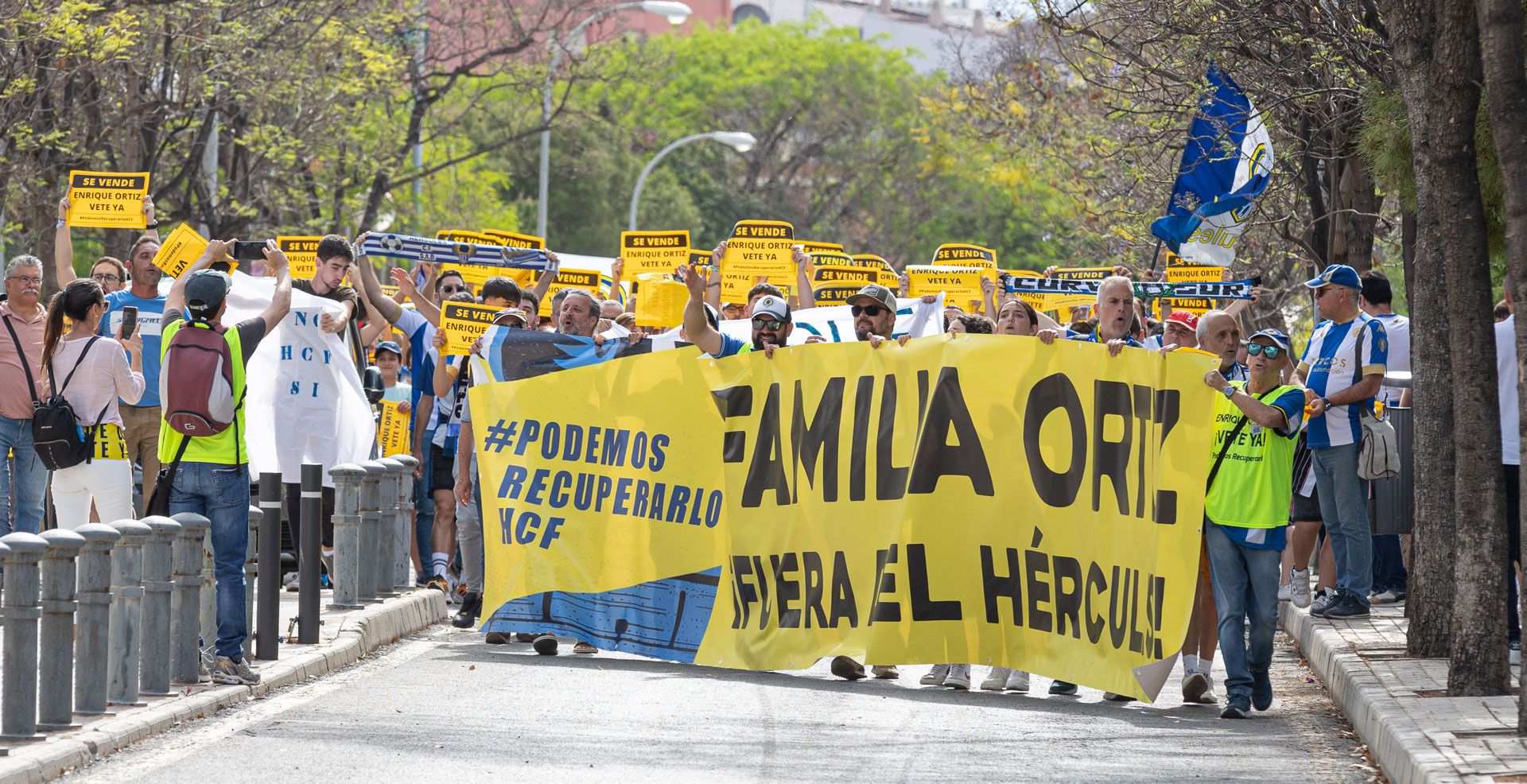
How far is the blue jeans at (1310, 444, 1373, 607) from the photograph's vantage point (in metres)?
12.7

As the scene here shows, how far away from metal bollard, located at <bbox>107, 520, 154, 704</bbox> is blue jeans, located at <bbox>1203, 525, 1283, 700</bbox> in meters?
4.94

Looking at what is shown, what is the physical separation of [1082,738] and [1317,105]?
28.0ft

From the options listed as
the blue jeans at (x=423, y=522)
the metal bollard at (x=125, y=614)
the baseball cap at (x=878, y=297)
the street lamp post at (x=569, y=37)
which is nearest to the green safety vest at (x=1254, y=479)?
the baseball cap at (x=878, y=297)

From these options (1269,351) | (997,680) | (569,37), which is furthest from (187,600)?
(569,37)

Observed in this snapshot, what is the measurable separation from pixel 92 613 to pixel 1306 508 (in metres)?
8.23

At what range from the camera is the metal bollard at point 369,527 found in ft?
42.2

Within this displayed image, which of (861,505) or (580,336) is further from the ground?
(580,336)

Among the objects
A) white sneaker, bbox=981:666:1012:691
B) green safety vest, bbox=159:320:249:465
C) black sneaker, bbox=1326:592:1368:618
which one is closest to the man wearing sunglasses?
white sneaker, bbox=981:666:1012:691

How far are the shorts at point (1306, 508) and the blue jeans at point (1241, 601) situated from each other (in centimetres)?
386

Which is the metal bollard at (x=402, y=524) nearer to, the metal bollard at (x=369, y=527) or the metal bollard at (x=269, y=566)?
the metal bollard at (x=369, y=527)

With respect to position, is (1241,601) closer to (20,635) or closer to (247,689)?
(247,689)

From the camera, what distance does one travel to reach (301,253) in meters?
17.1

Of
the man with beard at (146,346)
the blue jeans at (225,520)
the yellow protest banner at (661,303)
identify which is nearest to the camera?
the blue jeans at (225,520)

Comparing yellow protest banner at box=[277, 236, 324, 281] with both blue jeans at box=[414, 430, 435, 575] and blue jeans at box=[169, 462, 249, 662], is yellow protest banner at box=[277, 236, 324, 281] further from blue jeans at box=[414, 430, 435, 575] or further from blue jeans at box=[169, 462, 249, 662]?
blue jeans at box=[169, 462, 249, 662]
